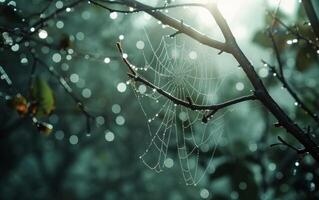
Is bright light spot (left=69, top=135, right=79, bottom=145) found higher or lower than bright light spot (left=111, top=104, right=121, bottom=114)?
lower

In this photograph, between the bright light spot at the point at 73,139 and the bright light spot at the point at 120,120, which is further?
A: the bright light spot at the point at 73,139

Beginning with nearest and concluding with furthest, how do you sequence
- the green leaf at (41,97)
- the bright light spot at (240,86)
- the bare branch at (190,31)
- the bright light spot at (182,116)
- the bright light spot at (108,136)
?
the bare branch at (190,31) < the green leaf at (41,97) < the bright light spot at (182,116) < the bright light spot at (240,86) < the bright light spot at (108,136)

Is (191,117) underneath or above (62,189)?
above

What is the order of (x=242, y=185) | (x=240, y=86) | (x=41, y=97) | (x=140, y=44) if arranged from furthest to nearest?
(x=140, y=44) < (x=240, y=86) < (x=242, y=185) < (x=41, y=97)

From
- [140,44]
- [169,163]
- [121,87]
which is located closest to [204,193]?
[169,163]

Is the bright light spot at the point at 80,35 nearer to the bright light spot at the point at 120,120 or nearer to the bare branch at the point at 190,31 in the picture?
the bright light spot at the point at 120,120

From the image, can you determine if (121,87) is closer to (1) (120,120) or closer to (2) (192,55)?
(1) (120,120)

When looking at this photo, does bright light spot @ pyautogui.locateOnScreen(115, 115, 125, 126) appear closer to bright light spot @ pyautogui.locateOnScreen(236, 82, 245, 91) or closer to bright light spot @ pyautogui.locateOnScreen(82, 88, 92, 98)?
bright light spot @ pyautogui.locateOnScreen(82, 88, 92, 98)

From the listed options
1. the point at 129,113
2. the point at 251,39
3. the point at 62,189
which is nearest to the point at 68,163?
the point at 62,189

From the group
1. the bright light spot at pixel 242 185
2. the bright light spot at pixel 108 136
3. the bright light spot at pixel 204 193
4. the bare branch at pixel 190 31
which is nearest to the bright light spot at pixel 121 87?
the bright light spot at pixel 108 136

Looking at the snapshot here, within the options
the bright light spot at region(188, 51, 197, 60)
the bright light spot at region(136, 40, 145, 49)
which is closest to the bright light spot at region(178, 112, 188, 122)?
the bright light spot at region(188, 51, 197, 60)

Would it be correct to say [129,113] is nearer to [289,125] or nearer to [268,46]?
[268,46]
